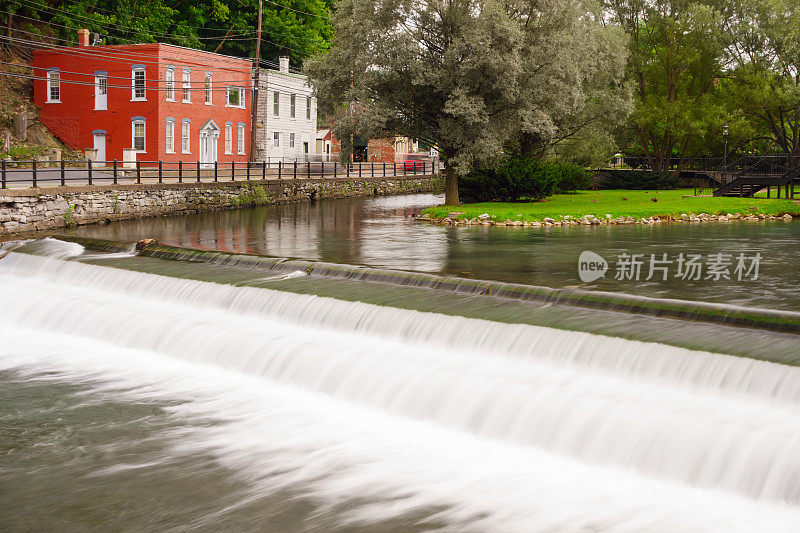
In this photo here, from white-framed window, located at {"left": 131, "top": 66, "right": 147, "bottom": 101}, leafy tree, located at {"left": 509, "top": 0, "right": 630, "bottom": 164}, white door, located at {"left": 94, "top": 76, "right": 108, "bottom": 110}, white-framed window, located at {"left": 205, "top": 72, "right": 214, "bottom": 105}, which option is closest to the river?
leafy tree, located at {"left": 509, "top": 0, "right": 630, "bottom": 164}

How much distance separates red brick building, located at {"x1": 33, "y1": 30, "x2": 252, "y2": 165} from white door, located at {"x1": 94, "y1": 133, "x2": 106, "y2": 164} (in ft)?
0.21

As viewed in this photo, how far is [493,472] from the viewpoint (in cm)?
920

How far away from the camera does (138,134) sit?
53.8 m

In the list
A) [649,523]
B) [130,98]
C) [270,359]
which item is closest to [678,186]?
[130,98]

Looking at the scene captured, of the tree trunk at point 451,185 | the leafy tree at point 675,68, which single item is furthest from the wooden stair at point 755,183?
the tree trunk at point 451,185

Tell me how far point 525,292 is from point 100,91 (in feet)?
153

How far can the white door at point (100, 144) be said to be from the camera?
5459 cm

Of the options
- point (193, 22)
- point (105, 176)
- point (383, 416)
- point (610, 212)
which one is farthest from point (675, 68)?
point (383, 416)

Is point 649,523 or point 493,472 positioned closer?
point 649,523

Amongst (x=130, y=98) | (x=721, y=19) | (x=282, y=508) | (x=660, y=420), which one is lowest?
(x=282, y=508)

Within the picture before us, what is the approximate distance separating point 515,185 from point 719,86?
26260 mm

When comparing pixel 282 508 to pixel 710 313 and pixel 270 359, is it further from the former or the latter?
pixel 710 313

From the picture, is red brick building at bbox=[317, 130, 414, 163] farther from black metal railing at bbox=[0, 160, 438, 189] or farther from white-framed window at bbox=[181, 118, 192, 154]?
white-framed window at bbox=[181, 118, 192, 154]

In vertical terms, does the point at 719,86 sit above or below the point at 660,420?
above
